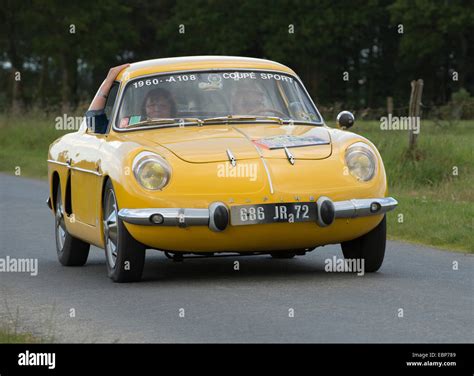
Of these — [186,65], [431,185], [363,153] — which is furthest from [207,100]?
[431,185]

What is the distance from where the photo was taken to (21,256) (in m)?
12.4

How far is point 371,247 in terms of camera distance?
1024 cm

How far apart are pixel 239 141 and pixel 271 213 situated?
2.34 ft

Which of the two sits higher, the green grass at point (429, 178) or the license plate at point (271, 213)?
the license plate at point (271, 213)

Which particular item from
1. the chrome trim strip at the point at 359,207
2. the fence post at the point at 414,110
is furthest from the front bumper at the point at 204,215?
the fence post at the point at 414,110

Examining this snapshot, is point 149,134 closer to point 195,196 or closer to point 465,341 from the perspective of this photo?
point 195,196

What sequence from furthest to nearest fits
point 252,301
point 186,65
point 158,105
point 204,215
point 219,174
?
point 186,65
point 158,105
point 219,174
point 204,215
point 252,301

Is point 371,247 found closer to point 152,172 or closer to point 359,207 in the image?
point 359,207

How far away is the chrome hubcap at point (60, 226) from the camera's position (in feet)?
39.4

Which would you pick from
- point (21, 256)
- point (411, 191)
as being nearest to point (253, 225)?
point (21, 256)

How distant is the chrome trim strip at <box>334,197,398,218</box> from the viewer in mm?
9688

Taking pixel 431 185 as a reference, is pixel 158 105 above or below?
above

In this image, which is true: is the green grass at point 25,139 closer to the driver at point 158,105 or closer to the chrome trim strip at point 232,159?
the driver at point 158,105

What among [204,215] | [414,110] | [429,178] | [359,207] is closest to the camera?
[204,215]
